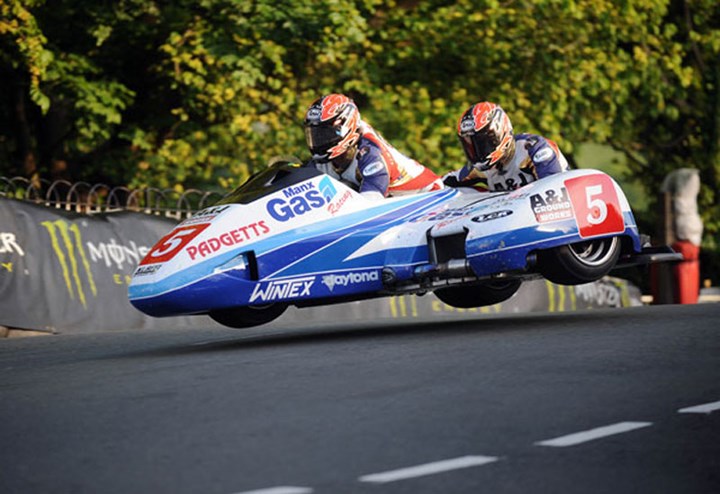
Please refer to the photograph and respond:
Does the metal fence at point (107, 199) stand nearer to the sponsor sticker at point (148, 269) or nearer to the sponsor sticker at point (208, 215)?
the sponsor sticker at point (208, 215)

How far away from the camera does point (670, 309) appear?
11.5 meters

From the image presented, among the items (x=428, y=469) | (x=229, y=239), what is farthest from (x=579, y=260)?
(x=428, y=469)

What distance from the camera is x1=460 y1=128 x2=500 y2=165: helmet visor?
10914mm

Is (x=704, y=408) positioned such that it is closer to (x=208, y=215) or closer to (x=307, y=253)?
(x=307, y=253)

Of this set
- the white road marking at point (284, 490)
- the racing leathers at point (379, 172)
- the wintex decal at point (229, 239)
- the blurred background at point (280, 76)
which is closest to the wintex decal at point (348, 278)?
the wintex decal at point (229, 239)

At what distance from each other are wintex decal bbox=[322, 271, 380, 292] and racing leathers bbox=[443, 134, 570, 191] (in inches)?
72.5

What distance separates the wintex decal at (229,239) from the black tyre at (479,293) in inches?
85.7

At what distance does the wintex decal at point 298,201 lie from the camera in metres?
9.62

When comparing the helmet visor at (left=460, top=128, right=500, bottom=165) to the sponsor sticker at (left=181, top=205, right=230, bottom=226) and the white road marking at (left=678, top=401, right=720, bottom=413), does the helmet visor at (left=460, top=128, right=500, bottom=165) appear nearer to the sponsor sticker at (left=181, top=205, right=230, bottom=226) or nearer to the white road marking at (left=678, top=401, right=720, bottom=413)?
the sponsor sticker at (left=181, top=205, right=230, bottom=226)

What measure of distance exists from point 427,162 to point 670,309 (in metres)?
10.6

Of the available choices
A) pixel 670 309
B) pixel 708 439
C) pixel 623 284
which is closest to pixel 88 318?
pixel 670 309

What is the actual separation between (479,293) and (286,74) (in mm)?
11864

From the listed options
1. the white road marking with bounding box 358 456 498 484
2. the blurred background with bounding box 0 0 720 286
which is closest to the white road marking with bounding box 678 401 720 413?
the white road marking with bounding box 358 456 498 484

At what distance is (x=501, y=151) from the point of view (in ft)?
36.1
